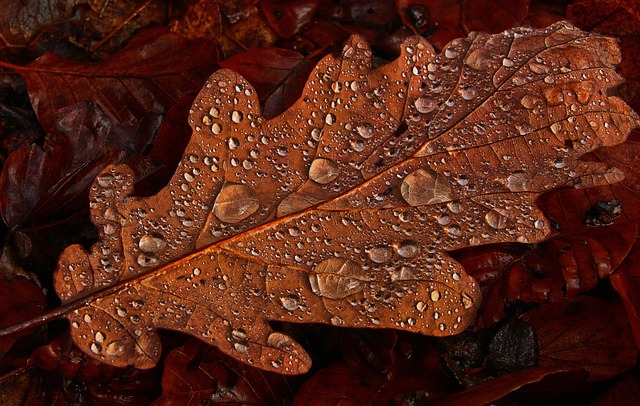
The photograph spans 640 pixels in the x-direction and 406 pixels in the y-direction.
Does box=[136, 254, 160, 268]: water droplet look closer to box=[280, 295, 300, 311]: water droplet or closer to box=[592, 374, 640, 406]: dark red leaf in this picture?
box=[280, 295, 300, 311]: water droplet

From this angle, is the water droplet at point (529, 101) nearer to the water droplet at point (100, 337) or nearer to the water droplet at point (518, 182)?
the water droplet at point (518, 182)

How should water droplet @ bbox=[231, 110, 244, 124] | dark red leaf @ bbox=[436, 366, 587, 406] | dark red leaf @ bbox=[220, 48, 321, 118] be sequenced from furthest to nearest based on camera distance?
dark red leaf @ bbox=[220, 48, 321, 118] → water droplet @ bbox=[231, 110, 244, 124] → dark red leaf @ bbox=[436, 366, 587, 406]

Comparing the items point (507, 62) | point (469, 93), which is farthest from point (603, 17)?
point (469, 93)

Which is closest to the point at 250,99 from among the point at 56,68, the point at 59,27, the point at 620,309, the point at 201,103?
the point at 201,103

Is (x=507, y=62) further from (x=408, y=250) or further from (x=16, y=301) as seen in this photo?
(x=16, y=301)

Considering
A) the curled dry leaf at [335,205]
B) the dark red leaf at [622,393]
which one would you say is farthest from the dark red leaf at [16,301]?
the dark red leaf at [622,393]

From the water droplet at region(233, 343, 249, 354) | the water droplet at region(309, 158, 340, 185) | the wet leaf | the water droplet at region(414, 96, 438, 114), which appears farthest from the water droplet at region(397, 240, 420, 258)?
the wet leaf

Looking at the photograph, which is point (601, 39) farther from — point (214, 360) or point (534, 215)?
point (214, 360)
